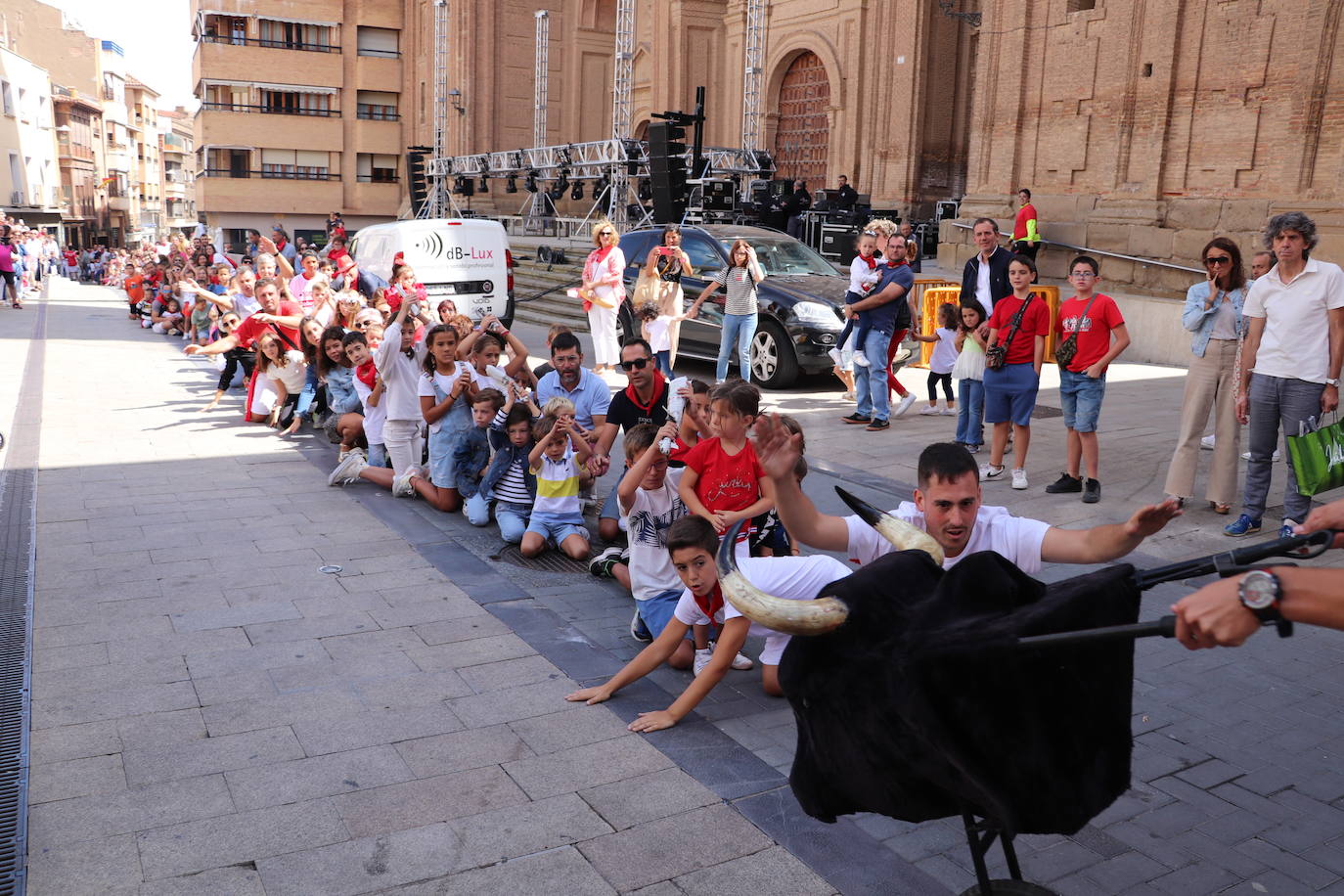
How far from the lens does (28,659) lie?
5.38m

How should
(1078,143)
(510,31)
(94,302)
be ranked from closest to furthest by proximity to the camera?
(1078,143), (94,302), (510,31)

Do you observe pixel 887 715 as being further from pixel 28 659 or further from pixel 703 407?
pixel 28 659

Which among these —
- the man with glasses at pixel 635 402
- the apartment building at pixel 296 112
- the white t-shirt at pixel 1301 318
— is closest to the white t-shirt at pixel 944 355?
the white t-shirt at pixel 1301 318

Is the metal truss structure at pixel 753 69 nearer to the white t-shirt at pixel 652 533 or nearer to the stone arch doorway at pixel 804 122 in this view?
the stone arch doorway at pixel 804 122

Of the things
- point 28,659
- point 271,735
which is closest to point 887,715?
point 271,735

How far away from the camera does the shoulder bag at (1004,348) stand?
8.44 metres

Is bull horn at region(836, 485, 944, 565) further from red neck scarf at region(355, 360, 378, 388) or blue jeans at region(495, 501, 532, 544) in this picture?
red neck scarf at region(355, 360, 378, 388)

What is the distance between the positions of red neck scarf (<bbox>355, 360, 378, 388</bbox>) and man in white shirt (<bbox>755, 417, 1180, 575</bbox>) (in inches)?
255

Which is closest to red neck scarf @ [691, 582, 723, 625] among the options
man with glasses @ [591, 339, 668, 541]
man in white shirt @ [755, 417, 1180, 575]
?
man in white shirt @ [755, 417, 1180, 575]

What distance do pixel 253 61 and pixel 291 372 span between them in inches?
1805

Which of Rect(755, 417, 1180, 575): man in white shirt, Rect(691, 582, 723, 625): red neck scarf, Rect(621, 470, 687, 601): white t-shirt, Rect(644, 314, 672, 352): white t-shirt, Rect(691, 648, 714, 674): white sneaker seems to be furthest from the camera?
Rect(644, 314, 672, 352): white t-shirt

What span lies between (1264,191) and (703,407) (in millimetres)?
12753

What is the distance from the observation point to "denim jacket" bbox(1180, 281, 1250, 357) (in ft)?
25.1

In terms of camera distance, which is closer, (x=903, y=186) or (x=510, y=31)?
(x=903, y=186)
